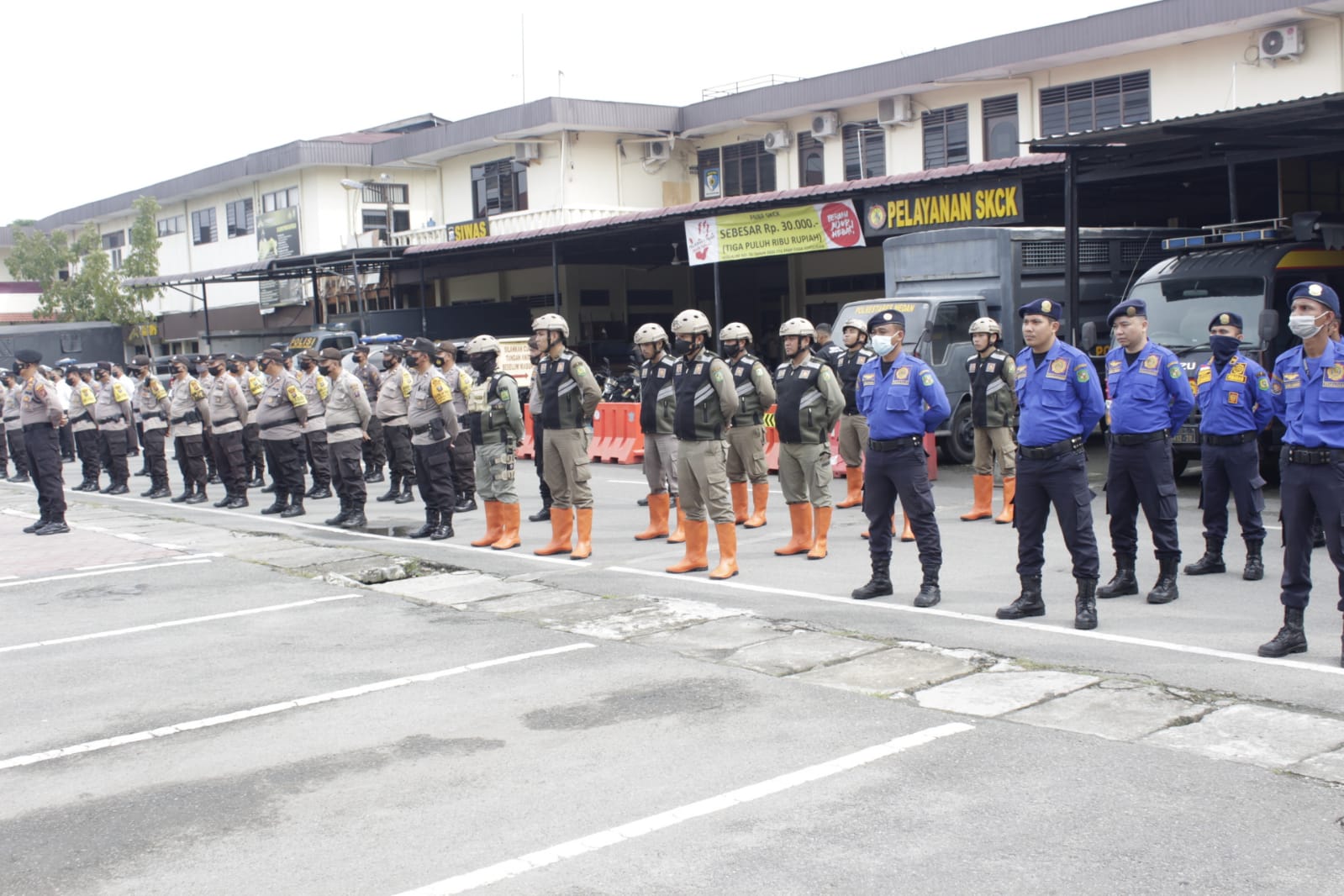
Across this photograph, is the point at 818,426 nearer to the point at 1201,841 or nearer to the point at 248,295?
the point at 1201,841

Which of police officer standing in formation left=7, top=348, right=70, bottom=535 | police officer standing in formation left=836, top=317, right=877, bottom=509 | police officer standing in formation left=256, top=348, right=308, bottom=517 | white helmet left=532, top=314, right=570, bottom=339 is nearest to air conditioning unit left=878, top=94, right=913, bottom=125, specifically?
police officer standing in formation left=836, top=317, right=877, bottom=509

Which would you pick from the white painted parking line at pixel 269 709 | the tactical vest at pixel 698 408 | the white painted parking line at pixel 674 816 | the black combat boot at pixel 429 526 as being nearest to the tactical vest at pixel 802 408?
the tactical vest at pixel 698 408

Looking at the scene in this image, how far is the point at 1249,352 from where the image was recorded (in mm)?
14820

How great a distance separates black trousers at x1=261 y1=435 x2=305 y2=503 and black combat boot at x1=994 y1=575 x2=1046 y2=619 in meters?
9.87

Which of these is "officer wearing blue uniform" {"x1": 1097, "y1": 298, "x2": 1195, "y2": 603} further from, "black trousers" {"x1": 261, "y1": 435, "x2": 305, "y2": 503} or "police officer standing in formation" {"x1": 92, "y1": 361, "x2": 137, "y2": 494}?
Answer: "police officer standing in formation" {"x1": 92, "y1": 361, "x2": 137, "y2": 494}

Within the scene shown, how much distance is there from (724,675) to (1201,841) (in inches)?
123

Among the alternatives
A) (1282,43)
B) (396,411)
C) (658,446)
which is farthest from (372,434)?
(1282,43)

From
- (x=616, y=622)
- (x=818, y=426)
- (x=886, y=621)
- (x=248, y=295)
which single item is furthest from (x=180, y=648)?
(x=248, y=295)

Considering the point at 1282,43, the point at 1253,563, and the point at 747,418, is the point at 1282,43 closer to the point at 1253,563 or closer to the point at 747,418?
the point at 747,418

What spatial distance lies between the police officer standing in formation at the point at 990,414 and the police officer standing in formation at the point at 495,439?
456 cm

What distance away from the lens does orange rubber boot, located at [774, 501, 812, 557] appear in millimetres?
11492

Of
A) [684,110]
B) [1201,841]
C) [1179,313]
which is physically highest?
[684,110]

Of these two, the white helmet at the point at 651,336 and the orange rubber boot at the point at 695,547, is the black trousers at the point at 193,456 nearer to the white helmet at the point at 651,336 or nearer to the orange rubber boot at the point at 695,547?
the white helmet at the point at 651,336

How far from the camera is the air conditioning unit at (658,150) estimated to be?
123 feet
